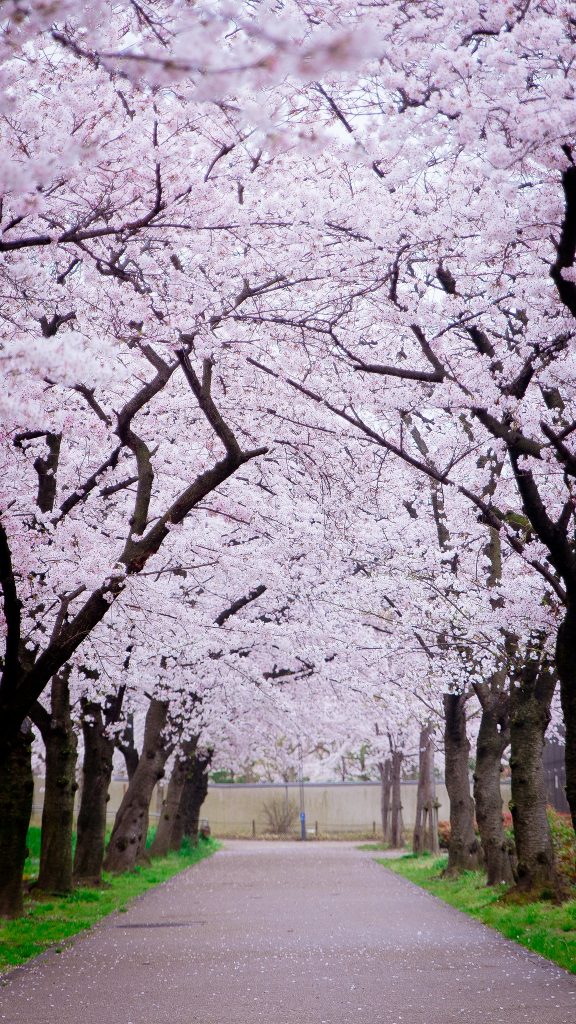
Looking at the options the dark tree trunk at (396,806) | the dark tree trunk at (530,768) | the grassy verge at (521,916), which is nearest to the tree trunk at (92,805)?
the grassy verge at (521,916)

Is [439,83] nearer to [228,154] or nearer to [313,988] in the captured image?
[228,154]

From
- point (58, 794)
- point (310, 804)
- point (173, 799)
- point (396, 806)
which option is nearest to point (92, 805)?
point (58, 794)

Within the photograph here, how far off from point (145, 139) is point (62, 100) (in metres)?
0.95

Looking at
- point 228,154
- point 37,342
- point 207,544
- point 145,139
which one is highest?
point 228,154

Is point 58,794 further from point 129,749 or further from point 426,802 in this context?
point 426,802

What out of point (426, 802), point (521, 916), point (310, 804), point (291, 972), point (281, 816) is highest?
point (426, 802)

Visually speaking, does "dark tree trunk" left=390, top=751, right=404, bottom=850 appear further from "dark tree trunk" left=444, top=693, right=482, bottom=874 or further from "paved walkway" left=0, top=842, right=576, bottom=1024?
"paved walkway" left=0, top=842, right=576, bottom=1024

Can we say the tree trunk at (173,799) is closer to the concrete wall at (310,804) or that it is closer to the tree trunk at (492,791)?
the tree trunk at (492,791)

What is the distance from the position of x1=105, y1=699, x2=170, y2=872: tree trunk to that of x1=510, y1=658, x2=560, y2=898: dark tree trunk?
9.07 m

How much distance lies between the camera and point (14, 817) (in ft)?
40.4

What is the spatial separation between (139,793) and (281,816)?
32.7 metres

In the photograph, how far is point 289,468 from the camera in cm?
1355

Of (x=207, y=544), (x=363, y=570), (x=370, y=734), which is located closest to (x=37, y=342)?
(x=207, y=544)

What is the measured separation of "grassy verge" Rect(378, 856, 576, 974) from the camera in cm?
1008
